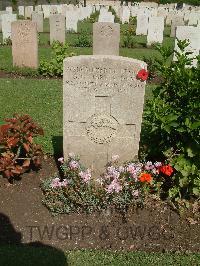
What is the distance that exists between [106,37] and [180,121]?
7.54 metres

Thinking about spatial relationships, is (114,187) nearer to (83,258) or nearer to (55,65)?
(83,258)

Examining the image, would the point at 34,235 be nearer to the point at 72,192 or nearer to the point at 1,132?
the point at 72,192

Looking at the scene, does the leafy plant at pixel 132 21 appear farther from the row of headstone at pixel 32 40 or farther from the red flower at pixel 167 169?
the red flower at pixel 167 169

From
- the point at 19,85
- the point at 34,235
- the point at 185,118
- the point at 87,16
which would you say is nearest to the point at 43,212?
the point at 34,235

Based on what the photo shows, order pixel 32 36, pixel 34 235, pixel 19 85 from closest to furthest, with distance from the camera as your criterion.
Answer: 1. pixel 34 235
2. pixel 19 85
3. pixel 32 36

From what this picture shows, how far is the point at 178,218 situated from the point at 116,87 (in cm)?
180

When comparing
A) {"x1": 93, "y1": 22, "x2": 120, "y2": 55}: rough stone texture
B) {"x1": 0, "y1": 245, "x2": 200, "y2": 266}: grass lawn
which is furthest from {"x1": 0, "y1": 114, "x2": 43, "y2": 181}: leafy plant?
{"x1": 93, "y1": 22, "x2": 120, "y2": 55}: rough stone texture

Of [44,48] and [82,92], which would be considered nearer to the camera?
[82,92]

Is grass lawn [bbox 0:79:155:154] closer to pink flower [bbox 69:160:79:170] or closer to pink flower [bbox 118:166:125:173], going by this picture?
pink flower [bbox 69:160:79:170]

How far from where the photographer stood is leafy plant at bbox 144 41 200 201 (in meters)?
4.21

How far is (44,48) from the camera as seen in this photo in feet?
50.1

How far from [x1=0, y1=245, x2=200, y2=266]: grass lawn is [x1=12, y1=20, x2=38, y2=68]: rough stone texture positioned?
27.4 ft

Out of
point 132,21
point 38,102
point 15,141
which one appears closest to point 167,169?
point 15,141

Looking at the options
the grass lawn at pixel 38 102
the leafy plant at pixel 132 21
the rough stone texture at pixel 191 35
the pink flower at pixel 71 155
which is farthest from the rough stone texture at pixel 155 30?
the pink flower at pixel 71 155
